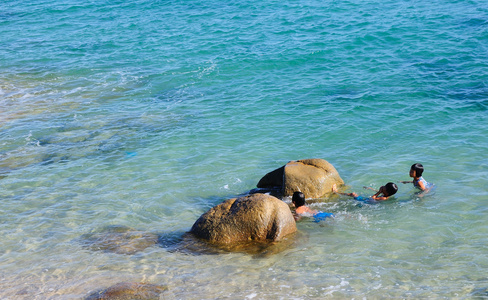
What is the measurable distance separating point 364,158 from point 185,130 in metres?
5.33

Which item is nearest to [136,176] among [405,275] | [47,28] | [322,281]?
[322,281]

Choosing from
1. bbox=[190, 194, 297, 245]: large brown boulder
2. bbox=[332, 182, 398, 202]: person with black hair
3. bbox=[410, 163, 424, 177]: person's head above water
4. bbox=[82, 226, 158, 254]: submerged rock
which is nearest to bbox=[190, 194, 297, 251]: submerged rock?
bbox=[190, 194, 297, 245]: large brown boulder

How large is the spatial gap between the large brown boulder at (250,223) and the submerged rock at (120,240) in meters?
1.11

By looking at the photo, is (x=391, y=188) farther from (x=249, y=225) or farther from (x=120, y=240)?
(x=120, y=240)

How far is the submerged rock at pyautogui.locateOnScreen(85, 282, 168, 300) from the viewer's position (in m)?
7.04

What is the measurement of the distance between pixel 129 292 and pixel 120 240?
2.15 metres

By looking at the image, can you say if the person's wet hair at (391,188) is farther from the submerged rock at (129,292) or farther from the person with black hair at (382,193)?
the submerged rock at (129,292)

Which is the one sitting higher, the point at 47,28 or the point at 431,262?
the point at 47,28

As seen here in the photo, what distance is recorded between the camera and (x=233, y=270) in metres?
Answer: 7.95

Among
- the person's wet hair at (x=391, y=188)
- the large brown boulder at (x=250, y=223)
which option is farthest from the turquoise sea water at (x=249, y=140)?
Result: the large brown boulder at (x=250, y=223)

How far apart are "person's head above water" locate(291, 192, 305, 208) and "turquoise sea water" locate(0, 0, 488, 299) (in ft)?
1.34

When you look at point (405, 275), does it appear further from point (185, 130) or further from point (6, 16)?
point (6, 16)

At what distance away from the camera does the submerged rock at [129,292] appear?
7.04m

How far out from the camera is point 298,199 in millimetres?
9680
